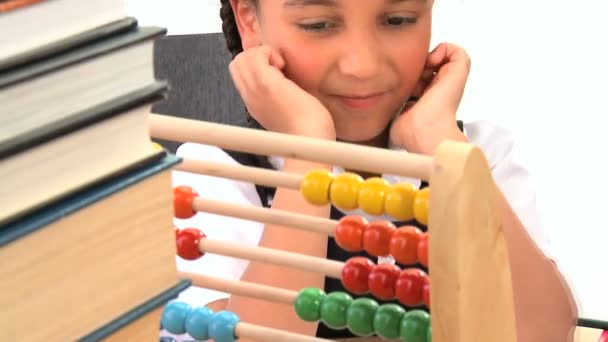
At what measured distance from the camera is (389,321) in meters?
0.64

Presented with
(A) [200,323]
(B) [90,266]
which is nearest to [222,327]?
(A) [200,323]

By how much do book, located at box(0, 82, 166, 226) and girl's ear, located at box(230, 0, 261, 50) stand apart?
629 millimetres

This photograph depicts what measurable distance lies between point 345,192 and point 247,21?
1.70 ft

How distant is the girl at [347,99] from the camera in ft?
3.19

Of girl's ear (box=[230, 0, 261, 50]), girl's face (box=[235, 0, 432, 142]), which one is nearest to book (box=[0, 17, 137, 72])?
girl's face (box=[235, 0, 432, 142])

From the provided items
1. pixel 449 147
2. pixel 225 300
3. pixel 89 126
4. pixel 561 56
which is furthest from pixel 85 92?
pixel 561 56

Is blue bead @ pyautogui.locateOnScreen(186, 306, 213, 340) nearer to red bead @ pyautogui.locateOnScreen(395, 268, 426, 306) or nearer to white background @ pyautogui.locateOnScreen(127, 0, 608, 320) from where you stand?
red bead @ pyautogui.locateOnScreen(395, 268, 426, 306)

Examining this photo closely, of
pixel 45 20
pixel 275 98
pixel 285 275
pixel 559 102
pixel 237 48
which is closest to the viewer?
pixel 45 20

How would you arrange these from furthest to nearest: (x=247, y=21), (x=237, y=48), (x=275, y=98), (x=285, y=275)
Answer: (x=237, y=48), (x=247, y=21), (x=275, y=98), (x=285, y=275)

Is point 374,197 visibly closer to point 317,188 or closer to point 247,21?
point 317,188

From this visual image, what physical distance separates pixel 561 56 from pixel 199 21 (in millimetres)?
682

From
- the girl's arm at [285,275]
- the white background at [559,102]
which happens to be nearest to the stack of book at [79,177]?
the girl's arm at [285,275]

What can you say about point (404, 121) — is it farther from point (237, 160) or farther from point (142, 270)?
point (142, 270)

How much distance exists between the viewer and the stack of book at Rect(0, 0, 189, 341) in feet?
1.41
